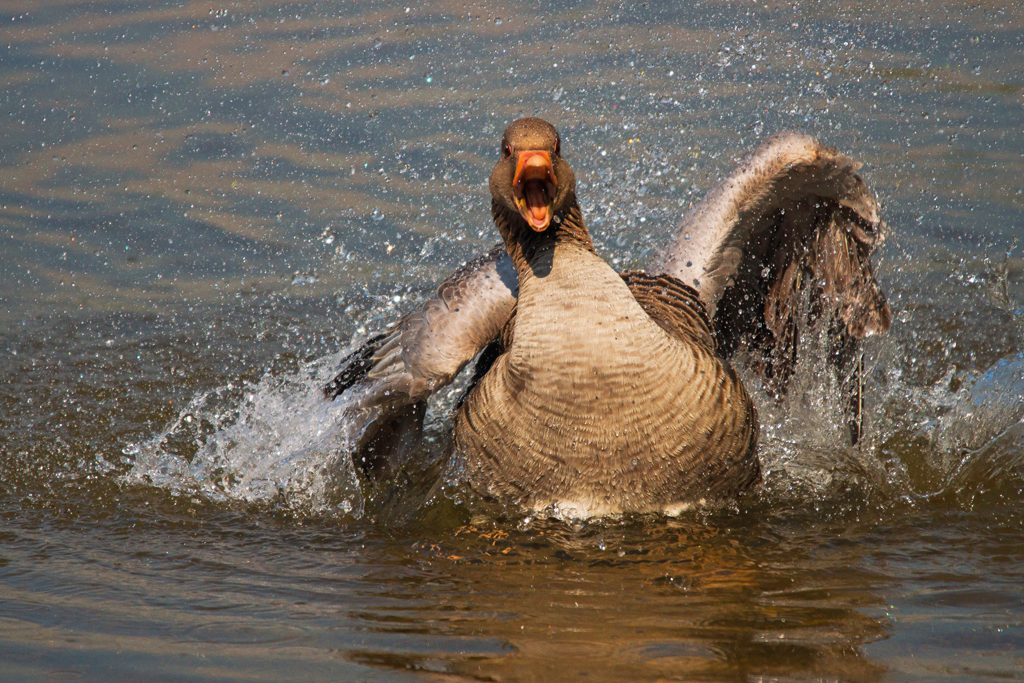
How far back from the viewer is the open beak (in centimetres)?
408

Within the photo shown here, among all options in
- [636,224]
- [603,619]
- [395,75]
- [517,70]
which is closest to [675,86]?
[517,70]

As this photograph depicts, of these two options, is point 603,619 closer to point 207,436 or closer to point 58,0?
point 207,436

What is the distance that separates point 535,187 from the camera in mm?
4277

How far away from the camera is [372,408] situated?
4.81 m

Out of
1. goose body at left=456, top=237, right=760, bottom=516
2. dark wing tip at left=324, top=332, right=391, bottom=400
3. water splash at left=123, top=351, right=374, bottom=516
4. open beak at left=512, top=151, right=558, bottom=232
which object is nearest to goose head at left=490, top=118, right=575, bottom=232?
open beak at left=512, top=151, right=558, bottom=232

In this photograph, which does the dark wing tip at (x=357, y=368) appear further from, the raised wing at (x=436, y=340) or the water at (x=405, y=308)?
the water at (x=405, y=308)

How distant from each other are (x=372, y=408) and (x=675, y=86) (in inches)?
312

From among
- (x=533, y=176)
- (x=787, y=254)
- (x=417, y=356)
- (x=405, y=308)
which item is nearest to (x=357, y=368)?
(x=417, y=356)

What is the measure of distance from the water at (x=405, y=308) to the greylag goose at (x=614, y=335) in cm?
28

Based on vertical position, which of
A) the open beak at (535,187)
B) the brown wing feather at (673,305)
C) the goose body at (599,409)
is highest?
the open beak at (535,187)

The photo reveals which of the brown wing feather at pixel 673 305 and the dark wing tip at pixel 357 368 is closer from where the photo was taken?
the brown wing feather at pixel 673 305

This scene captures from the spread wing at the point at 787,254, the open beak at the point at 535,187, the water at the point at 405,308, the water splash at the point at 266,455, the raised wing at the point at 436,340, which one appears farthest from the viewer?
the spread wing at the point at 787,254

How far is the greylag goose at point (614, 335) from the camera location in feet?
13.6

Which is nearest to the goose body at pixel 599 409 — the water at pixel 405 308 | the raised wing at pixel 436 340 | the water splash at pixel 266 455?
the water at pixel 405 308
